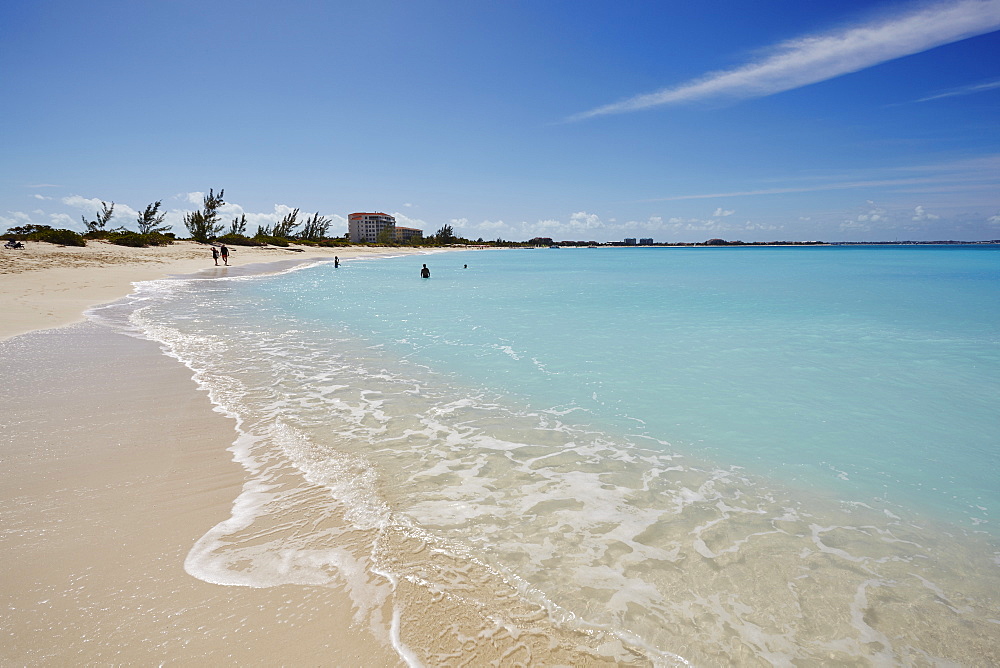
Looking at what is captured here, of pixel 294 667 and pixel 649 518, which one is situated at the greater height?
pixel 294 667

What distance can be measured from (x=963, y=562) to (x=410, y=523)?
4.49 meters

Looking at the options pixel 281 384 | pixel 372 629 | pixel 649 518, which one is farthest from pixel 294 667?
pixel 281 384

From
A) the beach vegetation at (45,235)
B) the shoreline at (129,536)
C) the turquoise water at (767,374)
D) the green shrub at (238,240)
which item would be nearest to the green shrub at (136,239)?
the beach vegetation at (45,235)

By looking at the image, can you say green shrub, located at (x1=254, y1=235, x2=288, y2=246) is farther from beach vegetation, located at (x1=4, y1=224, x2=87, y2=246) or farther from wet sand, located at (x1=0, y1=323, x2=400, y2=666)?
wet sand, located at (x1=0, y1=323, x2=400, y2=666)

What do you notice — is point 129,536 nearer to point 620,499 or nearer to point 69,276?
point 620,499

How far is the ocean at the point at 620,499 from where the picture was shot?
290 cm

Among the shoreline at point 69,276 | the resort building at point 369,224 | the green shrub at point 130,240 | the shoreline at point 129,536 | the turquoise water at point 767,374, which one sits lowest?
the turquoise water at point 767,374

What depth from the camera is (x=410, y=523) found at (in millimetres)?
3799

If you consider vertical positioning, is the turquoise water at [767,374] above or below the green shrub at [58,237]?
below

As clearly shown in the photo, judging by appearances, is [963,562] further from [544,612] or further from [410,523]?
[410,523]

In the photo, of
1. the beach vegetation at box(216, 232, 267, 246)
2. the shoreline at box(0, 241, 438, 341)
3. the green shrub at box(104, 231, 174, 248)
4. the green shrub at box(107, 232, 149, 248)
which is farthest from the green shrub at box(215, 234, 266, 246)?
the shoreline at box(0, 241, 438, 341)

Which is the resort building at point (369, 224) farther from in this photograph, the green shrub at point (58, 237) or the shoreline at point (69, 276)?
the green shrub at point (58, 237)

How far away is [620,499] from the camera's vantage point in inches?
176

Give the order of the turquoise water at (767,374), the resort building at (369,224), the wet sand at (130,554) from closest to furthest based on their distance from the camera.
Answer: the wet sand at (130,554) < the turquoise water at (767,374) < the resort building at (369,224)
